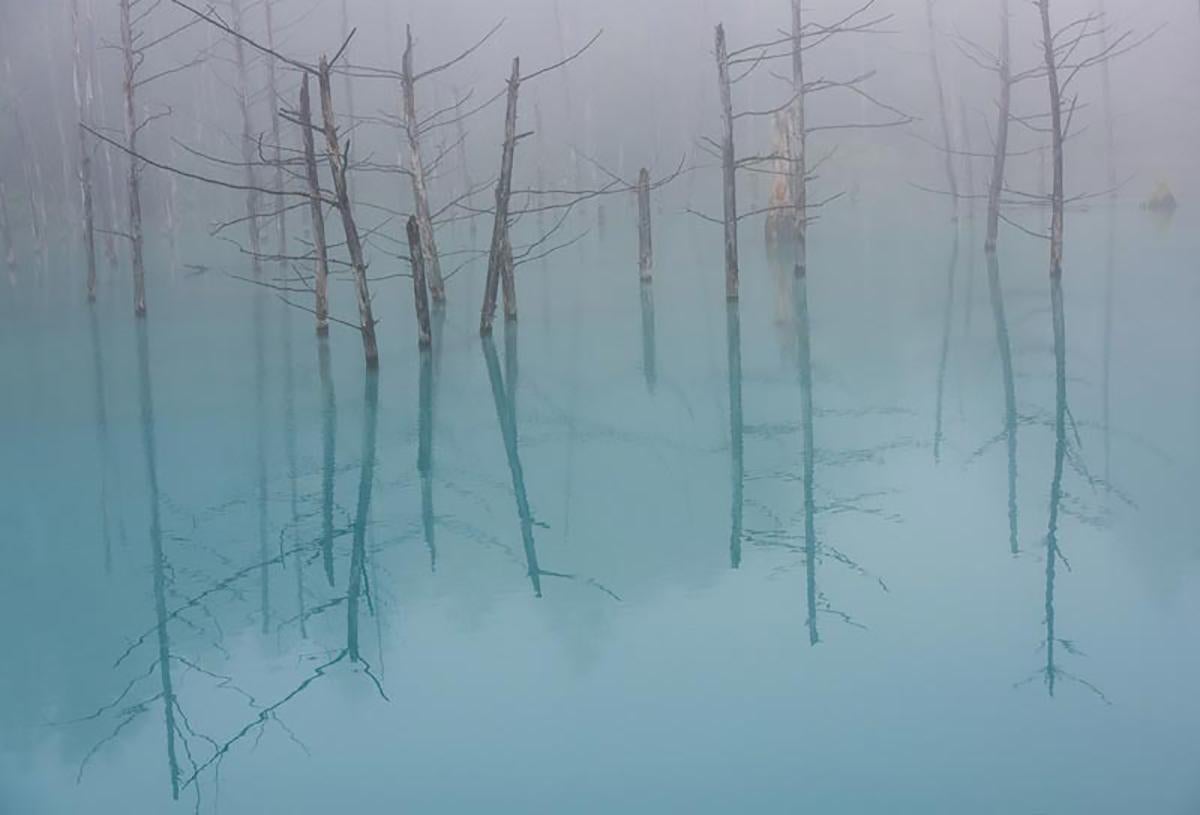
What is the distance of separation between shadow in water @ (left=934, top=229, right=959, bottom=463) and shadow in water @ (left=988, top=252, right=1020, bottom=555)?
1.27 ft

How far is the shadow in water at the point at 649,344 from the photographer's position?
33.9 feet

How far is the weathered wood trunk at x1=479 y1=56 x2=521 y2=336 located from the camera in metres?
12.0

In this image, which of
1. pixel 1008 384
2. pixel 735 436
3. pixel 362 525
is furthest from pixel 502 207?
pixel 362 525

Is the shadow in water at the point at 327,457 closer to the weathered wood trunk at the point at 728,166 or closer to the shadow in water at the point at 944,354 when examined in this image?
the shadow in water at the point at 944,354

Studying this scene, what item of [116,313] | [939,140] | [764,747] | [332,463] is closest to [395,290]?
[116,313]

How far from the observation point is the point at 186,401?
10250mm

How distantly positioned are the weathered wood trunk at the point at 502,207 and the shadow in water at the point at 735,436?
2270mm

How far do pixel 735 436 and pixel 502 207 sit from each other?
4.78m

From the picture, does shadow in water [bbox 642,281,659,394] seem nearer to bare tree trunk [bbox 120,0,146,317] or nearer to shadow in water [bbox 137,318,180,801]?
shadow in water [bbox 137,318,180,801]

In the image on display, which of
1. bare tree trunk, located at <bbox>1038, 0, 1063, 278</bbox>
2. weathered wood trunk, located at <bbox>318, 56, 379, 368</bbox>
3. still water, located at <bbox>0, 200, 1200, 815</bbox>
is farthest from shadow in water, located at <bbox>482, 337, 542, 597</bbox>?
bare tree trunk, located at <bbox>1038, 0, 1063, 278</bbox>

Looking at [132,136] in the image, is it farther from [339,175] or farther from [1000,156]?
[1000,156]

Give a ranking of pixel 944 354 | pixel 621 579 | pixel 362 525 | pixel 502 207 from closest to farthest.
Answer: pixel 621 579 < pixel 362 525 < pixel 944 354 < pixel 502 207

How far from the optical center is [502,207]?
12.1m

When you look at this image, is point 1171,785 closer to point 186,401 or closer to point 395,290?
point 186,401
